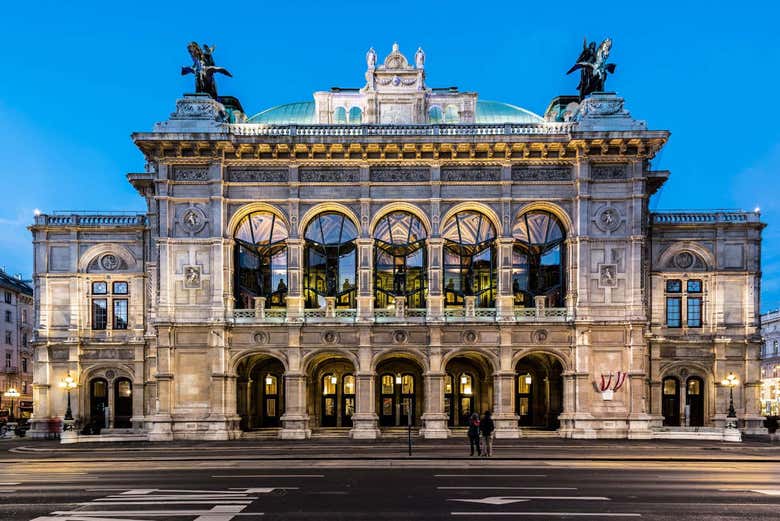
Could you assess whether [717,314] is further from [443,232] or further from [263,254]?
[263,254]

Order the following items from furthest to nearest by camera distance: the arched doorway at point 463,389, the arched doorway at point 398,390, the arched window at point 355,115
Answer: the arched doorway at point 463,389 → the arched doorway at point 398,390 → the arched window at point 355,115

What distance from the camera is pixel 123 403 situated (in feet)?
170

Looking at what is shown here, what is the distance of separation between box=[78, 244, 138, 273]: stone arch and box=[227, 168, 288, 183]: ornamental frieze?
36.8 feet

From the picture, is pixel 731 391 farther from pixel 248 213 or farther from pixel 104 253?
pixel 104 253

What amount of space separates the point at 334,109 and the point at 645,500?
36.5 meters

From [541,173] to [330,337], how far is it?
16.4 metres

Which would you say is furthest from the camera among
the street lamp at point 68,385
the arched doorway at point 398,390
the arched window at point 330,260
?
the arched doorway at point 398,390

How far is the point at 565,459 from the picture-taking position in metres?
32.1

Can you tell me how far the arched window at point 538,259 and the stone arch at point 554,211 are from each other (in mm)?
464

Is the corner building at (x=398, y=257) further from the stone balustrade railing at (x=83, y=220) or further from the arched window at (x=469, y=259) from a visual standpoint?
the stone balustrade railing at (x=83, y=220)

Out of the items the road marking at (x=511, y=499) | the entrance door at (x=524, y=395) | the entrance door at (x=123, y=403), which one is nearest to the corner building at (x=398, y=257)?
the entrance door at (x=524, y=395)

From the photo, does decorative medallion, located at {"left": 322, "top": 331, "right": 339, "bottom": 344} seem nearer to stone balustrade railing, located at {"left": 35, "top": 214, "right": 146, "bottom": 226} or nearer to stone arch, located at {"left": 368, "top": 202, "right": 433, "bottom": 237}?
stone arch, located at {"left": 368, "top": 202, "right": 433, "bottom": 237}

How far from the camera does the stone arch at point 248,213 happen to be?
148 ft

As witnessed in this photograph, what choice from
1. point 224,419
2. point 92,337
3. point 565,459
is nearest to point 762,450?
point 565,459
